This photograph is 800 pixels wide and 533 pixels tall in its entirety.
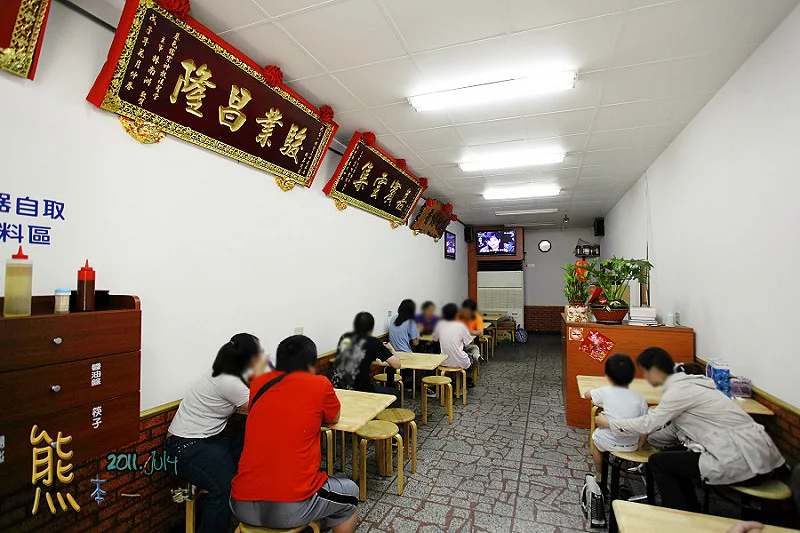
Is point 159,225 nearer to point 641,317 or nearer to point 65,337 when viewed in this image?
point 65,337

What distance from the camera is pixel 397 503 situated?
2.73 metres

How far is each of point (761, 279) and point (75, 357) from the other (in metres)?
3.86

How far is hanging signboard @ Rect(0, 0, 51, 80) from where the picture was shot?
1482 millimetres

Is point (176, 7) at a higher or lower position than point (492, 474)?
higher

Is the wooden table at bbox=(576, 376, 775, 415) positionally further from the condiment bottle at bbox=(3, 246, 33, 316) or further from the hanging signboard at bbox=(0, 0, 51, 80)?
the hanging signboard at bbox=(0, 0, 51, 80)

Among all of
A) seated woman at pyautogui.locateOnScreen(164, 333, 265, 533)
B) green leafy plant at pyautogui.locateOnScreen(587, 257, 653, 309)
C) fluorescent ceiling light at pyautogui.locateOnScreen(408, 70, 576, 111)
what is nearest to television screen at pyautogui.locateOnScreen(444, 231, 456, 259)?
green leafy plant at pyautogui.locateOnScreen(587, 257, 653, 309)

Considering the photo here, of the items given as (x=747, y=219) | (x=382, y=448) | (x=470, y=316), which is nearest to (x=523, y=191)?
(x=747, y=219)

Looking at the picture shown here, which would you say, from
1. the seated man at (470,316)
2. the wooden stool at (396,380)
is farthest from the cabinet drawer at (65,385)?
the wooden stool at (396,380)

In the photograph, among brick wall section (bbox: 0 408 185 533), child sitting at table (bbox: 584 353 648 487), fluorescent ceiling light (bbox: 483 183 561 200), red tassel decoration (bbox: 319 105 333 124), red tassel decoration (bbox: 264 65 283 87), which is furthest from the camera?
fluorescent ceiling light (bbox: 483 183 561 200)

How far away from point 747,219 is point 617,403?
1924mm

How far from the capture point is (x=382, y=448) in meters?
3.14

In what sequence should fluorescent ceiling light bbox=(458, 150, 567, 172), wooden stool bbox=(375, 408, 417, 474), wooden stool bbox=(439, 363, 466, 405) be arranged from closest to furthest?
wooden stool bbox=(375, 408, 417, 474), wooden stool bbox=(439, 363, 466, 405), fluorescent ceiling light bbox=(458, 150, 567, 172)

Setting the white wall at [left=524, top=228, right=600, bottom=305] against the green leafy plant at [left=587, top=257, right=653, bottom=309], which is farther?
the white wall at [left=524, top=228, right=600, bottom=305]

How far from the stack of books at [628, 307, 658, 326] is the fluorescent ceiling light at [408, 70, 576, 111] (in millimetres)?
1781
